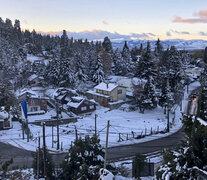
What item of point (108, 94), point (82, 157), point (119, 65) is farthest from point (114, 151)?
point (119, 65)

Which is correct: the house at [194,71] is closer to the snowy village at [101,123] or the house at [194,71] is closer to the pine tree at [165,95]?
the snowy village at [101,123]

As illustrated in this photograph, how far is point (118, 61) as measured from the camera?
65.2m

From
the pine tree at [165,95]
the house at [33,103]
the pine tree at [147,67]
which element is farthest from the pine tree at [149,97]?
the house at [33,103]

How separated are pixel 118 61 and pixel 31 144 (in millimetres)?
44399

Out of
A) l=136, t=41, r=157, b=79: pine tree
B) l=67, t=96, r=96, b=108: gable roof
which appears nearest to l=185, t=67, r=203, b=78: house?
l=136, t=41, r=157, b=79: pine tree

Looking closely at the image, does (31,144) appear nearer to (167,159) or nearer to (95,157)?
(95,157)

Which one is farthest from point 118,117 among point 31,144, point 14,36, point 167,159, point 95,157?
point 14,36

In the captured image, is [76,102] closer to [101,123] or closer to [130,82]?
[101,123]

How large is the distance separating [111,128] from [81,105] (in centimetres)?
949

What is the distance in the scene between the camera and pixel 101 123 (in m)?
34.3

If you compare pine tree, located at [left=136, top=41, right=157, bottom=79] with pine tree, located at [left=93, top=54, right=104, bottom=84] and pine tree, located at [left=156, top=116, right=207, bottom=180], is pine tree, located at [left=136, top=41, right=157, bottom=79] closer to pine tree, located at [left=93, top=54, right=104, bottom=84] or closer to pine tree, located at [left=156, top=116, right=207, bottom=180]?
pine tree, located at [left=93, top=54, right=104, bottom=84]

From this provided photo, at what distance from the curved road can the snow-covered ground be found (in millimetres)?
1079

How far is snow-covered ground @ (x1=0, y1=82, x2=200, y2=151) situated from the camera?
86.7 ft

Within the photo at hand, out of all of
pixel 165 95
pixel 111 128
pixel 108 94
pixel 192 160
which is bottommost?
pixel 111 128
